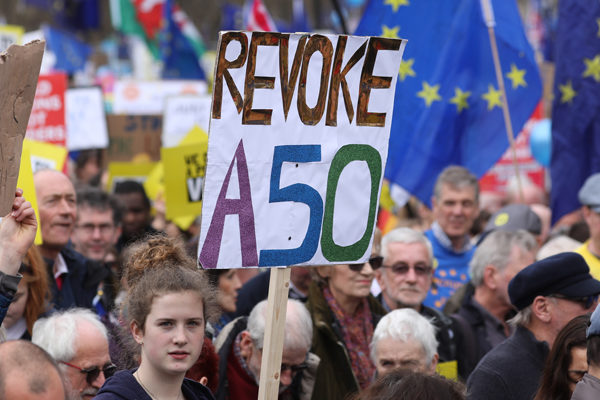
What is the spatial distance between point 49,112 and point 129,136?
91.3 inches

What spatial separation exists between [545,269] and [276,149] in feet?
4.70

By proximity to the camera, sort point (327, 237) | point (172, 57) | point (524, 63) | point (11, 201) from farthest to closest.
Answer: point (172, 57) < point (524, 63) < point (327, 237) < point (11, 201)

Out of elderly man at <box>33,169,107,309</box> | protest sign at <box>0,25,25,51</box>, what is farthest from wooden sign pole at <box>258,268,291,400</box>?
protest sign at <box>0,25,25,51</box>

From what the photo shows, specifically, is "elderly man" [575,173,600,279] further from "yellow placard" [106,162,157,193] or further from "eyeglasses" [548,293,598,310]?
"yellow placard" [106,162,157,193]

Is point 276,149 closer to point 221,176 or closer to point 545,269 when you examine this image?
point 221,176

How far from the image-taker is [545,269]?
4.53 m

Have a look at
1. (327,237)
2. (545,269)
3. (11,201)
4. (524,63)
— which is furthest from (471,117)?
(11,201)

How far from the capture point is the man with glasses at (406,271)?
5.61 metres

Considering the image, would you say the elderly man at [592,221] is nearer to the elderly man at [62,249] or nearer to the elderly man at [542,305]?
the elderly man at [542,305]

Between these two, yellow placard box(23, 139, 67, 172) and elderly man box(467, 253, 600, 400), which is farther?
yellow placard box(23, 139, 67, 172)

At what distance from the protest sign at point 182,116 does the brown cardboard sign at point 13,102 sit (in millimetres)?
7229

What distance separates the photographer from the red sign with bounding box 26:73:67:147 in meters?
9.06

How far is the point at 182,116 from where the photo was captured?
11.0 metres

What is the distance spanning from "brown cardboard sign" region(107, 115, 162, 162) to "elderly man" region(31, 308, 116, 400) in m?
7.05
